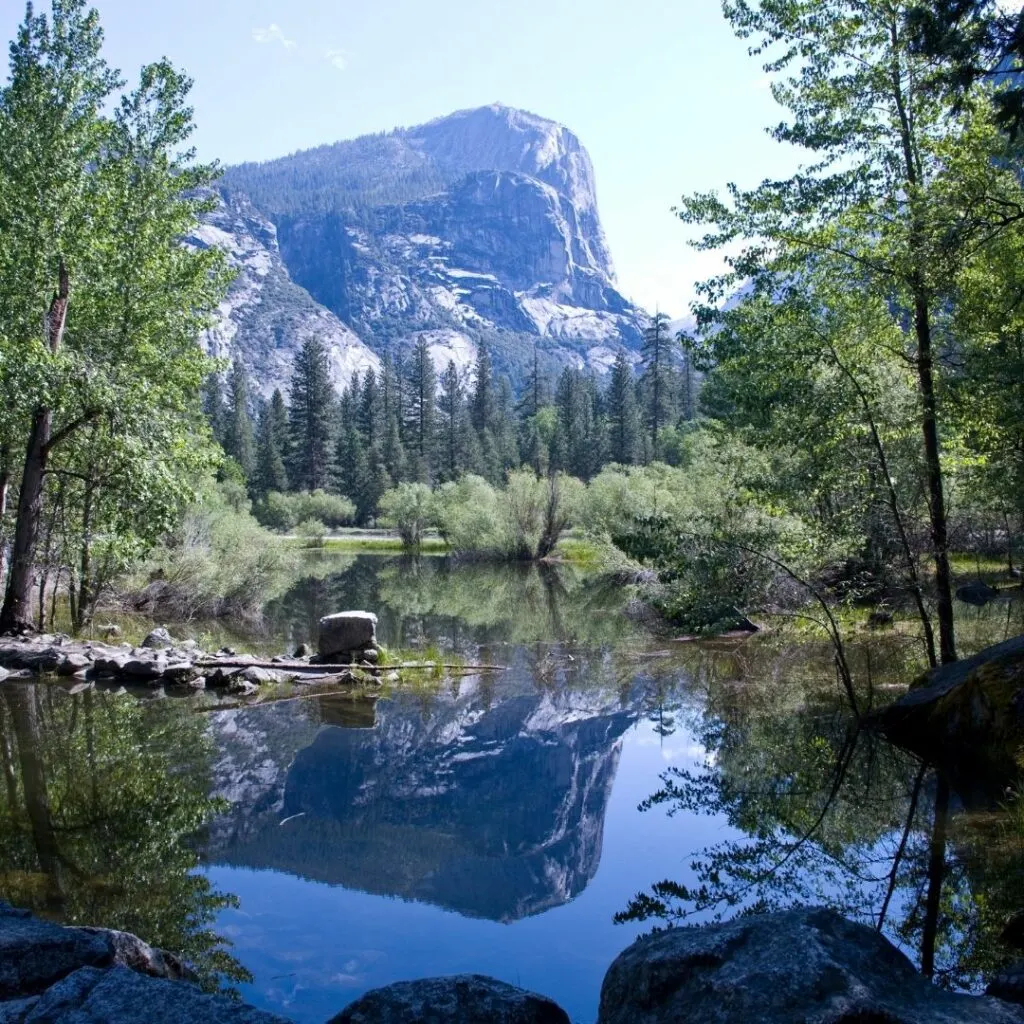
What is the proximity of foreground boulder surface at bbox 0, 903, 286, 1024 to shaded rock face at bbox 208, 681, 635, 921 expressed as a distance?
9.78 feet

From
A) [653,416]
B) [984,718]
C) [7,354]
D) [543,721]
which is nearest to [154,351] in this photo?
[7,354]

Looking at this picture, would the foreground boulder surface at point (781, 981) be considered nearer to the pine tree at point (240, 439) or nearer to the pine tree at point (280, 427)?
the pine tree at point (240, 439)

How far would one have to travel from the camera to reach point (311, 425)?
74812mm

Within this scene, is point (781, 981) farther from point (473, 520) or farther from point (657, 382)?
point (657, 382)

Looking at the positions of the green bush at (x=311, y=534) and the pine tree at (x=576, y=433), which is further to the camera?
the pine tree at (x=576, y=433)

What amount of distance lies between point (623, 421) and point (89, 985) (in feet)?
255

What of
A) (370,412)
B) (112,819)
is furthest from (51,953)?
(370,412)

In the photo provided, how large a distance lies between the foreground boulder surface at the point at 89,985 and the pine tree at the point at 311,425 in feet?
232

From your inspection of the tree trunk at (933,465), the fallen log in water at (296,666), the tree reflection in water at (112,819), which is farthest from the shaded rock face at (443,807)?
the tree trunk at (933,465)

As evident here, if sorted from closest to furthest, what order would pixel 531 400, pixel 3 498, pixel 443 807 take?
pixel 443 807 < pixel 3 498 < pixel 531 400

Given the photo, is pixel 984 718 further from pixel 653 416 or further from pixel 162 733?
pixel 653 416

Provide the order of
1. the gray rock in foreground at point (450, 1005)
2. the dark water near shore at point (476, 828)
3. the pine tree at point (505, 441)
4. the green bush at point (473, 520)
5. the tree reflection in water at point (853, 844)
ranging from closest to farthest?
the gray rock in foreground at point (450, 1005), the tree reflection in water at point (853, 844), the dark water near shore at point (476, 828), the green bush at point (473, 520), the pine tree at point (505, 441)

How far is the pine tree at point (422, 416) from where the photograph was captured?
253ft

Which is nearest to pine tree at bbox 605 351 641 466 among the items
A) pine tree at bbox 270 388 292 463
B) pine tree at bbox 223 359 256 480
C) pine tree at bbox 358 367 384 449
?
pine tree at bbox 358 367 384 449
